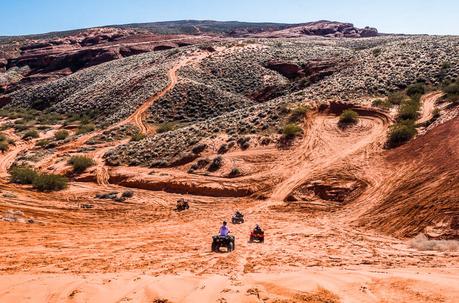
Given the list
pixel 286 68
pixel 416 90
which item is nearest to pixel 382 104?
pixel 416 90

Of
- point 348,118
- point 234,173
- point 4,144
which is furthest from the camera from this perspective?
point 4,144

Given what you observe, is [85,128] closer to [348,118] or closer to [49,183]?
[49,183]

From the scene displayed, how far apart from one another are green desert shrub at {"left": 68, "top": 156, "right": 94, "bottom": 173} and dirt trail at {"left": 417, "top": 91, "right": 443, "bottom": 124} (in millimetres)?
21568

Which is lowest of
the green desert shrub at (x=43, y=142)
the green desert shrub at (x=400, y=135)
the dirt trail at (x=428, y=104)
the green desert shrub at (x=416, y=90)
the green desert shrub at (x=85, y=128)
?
the green desert shrub at (x=43, y=142)

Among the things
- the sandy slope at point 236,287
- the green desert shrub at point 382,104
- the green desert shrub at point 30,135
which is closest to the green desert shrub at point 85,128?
the green desert shrub at point 30,135

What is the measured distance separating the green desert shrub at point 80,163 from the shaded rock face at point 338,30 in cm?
11499

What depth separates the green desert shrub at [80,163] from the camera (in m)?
28.8

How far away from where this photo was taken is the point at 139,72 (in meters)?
61.5

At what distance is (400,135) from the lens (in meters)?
24.2

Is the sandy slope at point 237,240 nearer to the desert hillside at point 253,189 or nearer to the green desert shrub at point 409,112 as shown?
the desert hillside at point 253,189

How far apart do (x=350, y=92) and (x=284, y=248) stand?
23175 millimetres

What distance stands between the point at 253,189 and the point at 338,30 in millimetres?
126198

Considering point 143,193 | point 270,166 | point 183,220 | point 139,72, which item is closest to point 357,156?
point 270,166

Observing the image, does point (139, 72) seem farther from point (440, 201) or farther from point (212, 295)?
point (212, 295)
